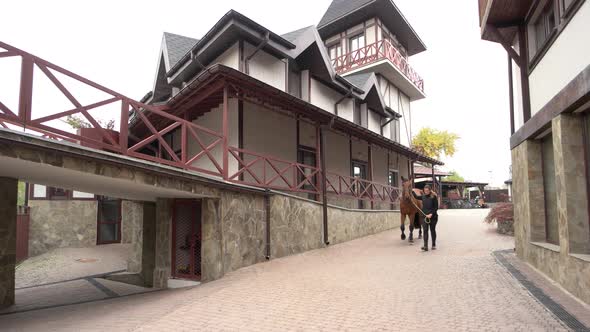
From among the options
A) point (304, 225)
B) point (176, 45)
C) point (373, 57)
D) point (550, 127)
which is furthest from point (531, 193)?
point (373, 57)

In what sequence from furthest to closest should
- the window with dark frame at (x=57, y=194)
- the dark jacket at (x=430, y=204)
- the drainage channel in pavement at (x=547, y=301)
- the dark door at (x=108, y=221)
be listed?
the dark door at (x=108, y=221), the window with dark frame at (x=57, y=194), the dark jacket at (x=430, y=204), the drainage channel in pavement at (x=547, y=301)

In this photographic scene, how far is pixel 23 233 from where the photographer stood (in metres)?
14.8

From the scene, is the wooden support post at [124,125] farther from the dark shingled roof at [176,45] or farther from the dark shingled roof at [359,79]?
the dark shingled roof at [359,79]

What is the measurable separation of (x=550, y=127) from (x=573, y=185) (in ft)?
4.90

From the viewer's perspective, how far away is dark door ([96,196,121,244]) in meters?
16.4

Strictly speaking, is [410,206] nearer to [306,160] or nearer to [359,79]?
[306,160]

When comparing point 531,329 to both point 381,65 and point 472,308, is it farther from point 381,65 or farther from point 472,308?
point 381,65

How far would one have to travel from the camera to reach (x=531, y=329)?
4.24 metres

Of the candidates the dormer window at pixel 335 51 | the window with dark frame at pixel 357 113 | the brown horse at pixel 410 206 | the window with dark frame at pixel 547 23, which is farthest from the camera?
the dormer window at pixel 335 51

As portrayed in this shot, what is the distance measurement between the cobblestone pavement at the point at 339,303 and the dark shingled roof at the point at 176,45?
10.0m

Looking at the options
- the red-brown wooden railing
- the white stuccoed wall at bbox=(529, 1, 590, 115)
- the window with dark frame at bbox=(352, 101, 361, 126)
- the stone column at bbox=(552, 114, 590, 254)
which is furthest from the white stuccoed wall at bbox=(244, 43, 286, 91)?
the stone column at bbox=(552, 114, 590, 254)

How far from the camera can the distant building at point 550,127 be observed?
5.34 m

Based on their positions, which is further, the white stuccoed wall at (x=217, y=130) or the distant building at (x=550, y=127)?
the white stuccoed wall at (x=217, y=130)

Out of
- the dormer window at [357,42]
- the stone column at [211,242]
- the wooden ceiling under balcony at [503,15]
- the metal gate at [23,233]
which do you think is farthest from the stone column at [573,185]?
the metal gate at [23,233]
